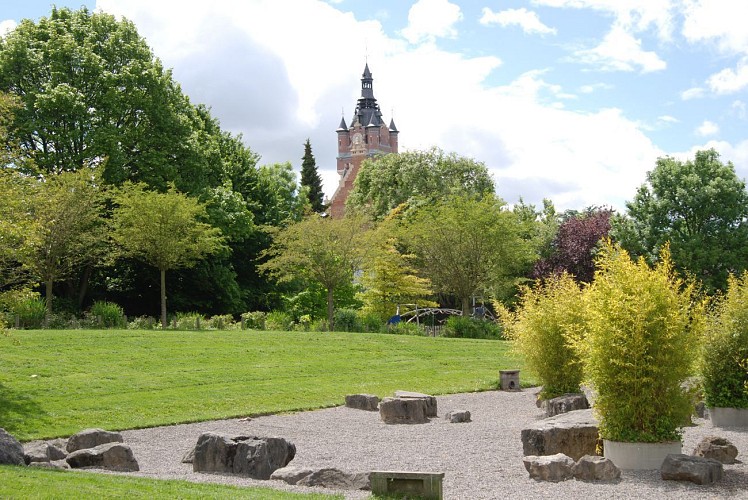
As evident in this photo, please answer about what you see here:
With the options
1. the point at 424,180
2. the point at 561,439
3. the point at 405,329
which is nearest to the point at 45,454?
the point at 561,439

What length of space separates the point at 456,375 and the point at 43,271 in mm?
16365

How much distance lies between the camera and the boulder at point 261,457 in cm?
1129

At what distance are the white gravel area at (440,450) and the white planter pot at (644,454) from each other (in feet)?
0.95

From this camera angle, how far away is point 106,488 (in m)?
9.30

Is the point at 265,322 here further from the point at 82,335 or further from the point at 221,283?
the point at 82,335

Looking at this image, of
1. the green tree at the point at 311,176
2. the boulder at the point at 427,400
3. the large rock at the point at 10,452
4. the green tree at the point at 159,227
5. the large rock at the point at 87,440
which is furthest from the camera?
the green tree at the point at 311,176

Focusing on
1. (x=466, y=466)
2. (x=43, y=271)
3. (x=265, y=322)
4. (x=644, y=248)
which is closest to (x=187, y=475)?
(x=466, y=466)

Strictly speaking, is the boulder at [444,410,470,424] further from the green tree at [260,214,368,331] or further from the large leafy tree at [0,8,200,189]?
the large leafy tree at [0,8,200,189]

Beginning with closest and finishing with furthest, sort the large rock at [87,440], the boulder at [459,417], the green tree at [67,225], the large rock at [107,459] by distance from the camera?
the large rock at [107,459]
the large rock at [87,440]
the boulder at [459,417]
the green tree at [67,225]

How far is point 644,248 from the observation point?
40.3 m

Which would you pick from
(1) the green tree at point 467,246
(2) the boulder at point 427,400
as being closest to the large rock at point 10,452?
(2) the boulder at point 427,400

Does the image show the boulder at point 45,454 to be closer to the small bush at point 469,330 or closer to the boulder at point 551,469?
the boulder at point 551,469

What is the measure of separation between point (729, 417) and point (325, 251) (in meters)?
22.6

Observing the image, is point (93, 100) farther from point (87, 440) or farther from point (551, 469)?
point (551, 469)
